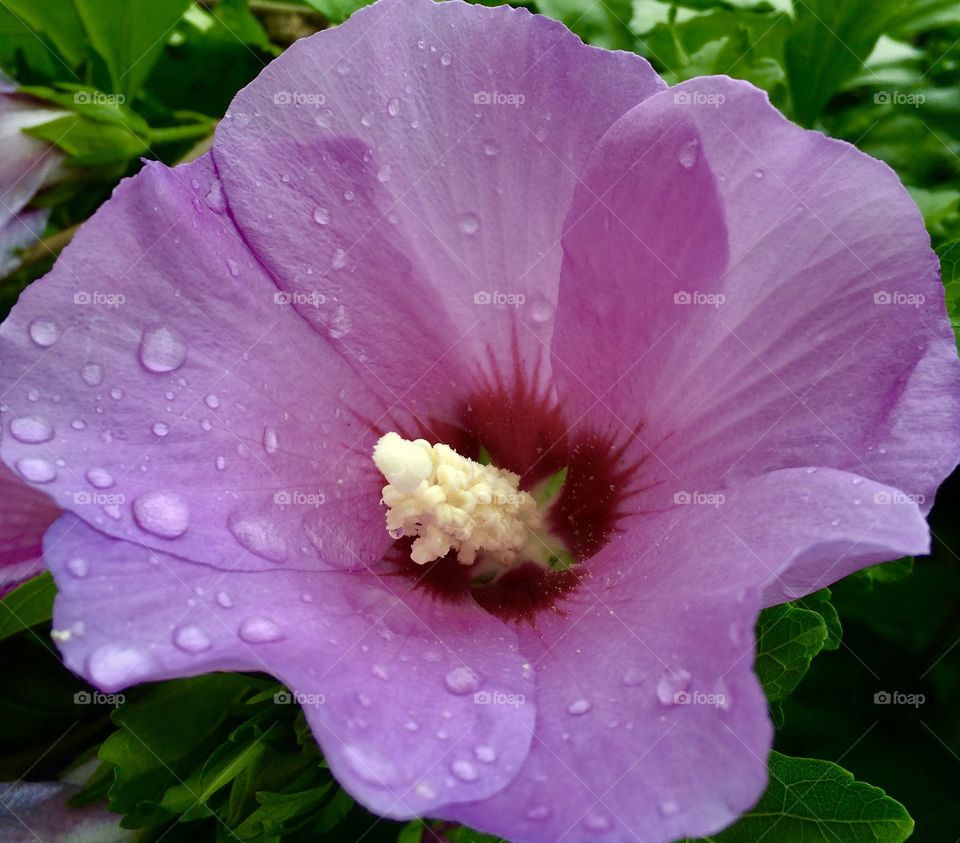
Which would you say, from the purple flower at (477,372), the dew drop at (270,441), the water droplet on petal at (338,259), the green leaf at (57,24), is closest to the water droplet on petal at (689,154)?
the purple flower at (477,372)

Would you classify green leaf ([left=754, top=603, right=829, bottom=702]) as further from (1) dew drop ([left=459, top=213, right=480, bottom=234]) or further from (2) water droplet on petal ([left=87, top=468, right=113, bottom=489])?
(2) water droplet on petal ([left=87, top=468, right=113, bottom=489])

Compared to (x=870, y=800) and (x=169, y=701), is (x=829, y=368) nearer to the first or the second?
(x=870, y=800)

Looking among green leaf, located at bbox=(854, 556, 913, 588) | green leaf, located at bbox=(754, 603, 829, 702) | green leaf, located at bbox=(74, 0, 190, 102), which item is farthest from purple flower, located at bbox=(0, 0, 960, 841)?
green leaf, located at bbox=(74, 0, 190, 102)

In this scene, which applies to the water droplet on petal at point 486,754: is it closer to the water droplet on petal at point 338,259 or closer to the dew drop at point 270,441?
the dew drop at point 270,441

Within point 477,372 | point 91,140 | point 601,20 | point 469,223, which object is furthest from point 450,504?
point 601,20

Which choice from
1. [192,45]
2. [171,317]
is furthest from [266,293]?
[192,45]
